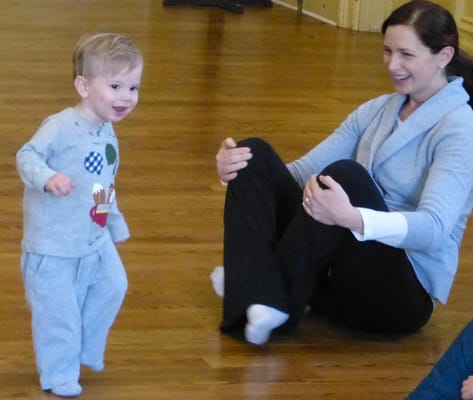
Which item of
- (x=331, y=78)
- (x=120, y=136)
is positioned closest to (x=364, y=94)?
(x=331, y=78)

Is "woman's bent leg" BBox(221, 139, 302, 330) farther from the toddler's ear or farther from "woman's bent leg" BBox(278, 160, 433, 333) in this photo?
the toddler's ear

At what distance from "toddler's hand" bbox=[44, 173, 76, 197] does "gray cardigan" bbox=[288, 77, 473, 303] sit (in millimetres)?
683

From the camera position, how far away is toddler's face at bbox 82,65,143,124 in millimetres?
1886

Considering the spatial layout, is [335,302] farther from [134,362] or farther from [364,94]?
[364,94]

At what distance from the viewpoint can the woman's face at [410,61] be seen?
7.36 feet

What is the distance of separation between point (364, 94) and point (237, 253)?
2673 millimetres

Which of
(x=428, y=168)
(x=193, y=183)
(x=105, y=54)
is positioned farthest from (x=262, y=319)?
(x=193, y=183)

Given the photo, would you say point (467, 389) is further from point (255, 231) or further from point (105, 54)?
point (105, 54)

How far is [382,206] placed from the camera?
2203 mm

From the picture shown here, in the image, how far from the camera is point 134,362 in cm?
220

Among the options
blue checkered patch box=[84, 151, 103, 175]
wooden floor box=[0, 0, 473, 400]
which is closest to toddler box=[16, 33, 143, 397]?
blue checkered patch box=[84, 151, 103, 175]

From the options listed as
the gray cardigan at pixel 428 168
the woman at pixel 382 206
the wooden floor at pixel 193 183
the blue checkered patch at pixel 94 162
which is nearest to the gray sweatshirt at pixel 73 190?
the blue checkered patch at pixel 94 162

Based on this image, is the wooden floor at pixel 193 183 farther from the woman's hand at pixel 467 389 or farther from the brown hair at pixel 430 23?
the brown hair at pixel 430 23

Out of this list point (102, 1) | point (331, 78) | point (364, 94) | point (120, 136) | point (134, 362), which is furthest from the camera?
point (102, 1)
